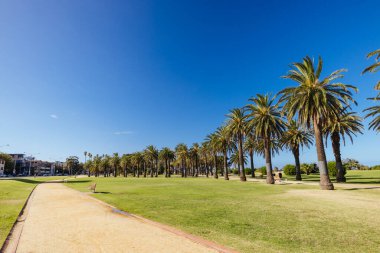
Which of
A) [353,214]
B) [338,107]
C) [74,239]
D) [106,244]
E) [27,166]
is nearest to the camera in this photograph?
[106,244]

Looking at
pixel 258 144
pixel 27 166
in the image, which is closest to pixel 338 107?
pixel 258 144

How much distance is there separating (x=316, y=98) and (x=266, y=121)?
39.2ft

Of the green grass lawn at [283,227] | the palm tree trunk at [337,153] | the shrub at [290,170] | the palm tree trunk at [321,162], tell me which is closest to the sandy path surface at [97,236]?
the green grass lawn at [283,227]

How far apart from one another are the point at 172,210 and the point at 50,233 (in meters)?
5.85

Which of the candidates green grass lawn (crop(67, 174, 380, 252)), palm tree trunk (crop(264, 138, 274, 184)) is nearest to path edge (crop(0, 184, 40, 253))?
green grass lawn (crop(67, 174, 380, 252))

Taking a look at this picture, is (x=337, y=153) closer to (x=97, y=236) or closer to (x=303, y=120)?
(x=303, y=120)

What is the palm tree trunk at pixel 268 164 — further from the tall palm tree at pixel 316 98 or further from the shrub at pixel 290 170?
the shrub at pixel 290 170

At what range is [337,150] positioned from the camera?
36656 mm

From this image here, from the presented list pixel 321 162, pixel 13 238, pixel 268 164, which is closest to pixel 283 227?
pixel 13 238

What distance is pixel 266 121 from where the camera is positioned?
1460 inches

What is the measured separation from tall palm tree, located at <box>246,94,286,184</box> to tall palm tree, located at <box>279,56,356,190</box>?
851cm

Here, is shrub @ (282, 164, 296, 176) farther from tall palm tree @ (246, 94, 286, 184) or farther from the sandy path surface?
the sandy path surface

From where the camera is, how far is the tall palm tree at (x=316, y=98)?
25.7 metres

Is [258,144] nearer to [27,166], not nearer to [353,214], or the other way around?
[353,214]
